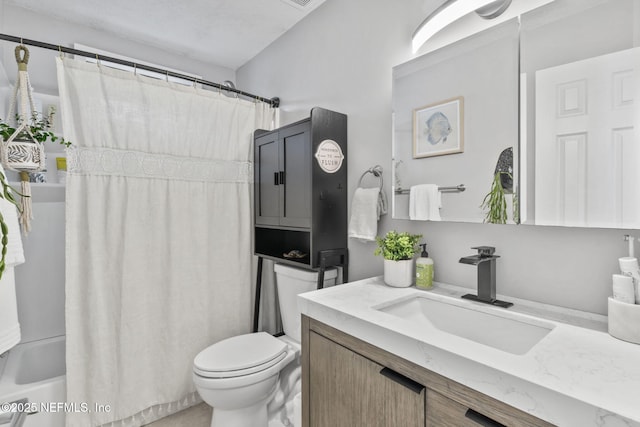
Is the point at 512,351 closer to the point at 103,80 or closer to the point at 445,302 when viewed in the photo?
the point at 445,302

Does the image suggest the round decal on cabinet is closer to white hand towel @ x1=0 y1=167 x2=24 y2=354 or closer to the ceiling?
the ceiling

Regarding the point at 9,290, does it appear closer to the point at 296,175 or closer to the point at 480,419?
the point at 480,419

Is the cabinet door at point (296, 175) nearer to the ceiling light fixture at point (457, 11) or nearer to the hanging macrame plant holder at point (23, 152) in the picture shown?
the ceiling light fixture at point (457, 11)

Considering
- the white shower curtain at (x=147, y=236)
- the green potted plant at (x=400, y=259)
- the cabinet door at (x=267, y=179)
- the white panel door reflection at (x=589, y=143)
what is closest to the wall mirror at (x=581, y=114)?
the white panel door reflection at (x=589, y=143)

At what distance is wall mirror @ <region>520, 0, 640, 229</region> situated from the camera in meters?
0.91

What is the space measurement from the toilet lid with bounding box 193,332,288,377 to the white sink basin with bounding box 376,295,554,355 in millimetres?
778

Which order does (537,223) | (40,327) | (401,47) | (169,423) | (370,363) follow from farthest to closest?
(40,327) → (169,423) → (401,47) → (537,223) → (370,363)

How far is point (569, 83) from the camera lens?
1013 mm

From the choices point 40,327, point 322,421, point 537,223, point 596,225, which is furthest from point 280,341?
point 40,327

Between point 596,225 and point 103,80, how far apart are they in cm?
227

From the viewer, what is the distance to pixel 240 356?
1.63 metres

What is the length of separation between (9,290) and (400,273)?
1211mm

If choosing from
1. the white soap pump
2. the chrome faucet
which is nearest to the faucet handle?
the chrome faucet

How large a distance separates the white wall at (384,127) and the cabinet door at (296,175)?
10.7 inches
